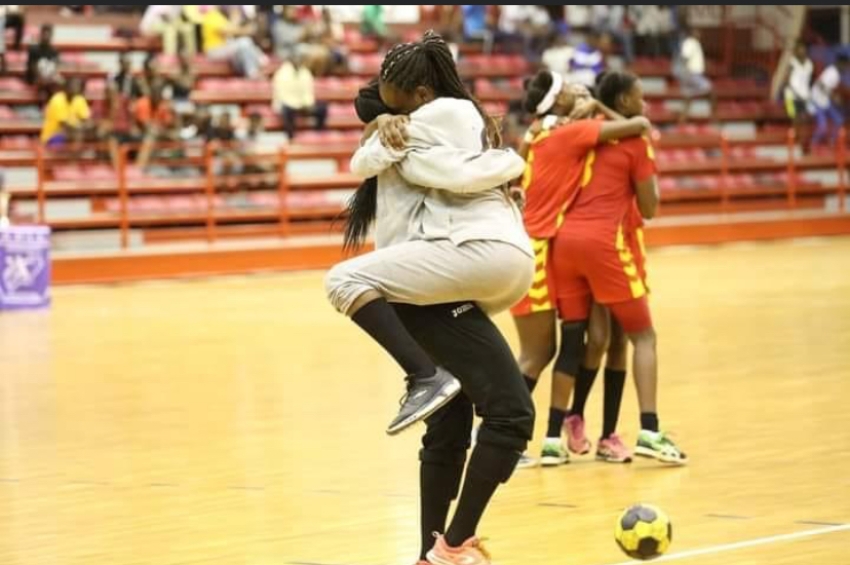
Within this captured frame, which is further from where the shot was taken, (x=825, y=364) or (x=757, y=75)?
(x=757, y=75)

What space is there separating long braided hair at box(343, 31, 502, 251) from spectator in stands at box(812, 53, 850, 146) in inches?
991

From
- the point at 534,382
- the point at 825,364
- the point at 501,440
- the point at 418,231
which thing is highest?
the point at 418,231

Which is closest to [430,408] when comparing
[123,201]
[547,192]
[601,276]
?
[601,276]

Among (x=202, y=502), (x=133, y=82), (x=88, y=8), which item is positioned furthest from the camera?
(x=88, y=8)

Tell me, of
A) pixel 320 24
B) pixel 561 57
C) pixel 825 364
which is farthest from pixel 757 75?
pixel 825 364

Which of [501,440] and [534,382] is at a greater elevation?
[501,440]

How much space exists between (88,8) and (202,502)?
67.1 feet

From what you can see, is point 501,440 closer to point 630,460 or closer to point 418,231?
point 418,231

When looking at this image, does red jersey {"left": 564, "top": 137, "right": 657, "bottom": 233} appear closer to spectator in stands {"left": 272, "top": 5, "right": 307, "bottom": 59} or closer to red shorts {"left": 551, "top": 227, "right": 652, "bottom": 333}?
red shorts {"left": 551, "top": 227, "right": 652, "bottom": 333}

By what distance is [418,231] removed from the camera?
5.60 metres

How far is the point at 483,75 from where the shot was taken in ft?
95.2

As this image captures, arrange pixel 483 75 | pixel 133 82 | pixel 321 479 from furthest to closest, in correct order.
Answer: pixel 483 75, pixel 133 82, pixel 321 479

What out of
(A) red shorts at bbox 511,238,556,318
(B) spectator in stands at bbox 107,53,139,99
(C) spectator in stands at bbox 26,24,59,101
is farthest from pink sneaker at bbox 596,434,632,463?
(C) spectator in stands at bbox 26,24,59,101

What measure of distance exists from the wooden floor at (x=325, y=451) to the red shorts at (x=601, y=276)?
2.39 ft
